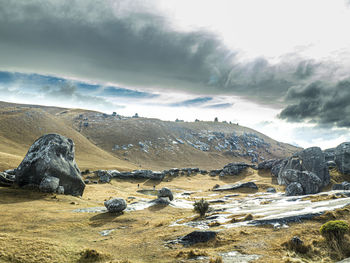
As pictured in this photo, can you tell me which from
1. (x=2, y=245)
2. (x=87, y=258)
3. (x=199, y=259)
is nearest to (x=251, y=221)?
(x=199, y=259)

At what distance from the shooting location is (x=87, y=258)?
507 inches

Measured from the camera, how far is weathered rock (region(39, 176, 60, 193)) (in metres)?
32.7

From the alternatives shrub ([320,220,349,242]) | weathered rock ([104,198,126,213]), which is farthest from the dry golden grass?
shrub ([320,220,349,242])

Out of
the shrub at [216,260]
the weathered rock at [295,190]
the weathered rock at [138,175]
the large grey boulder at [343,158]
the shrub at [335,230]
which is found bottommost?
the weathered rock at [138,175]

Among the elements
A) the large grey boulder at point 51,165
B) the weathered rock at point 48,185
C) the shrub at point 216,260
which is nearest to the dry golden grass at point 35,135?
the large grey boulder at point 51,165

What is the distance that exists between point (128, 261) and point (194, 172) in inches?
3754

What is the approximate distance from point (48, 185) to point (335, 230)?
3596 cm

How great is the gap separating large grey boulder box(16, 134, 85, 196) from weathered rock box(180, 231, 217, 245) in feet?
90.5

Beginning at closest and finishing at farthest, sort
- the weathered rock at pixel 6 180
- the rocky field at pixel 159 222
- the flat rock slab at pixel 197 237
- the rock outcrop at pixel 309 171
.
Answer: the rocky field at pixel 159 222, the flat rock slab at pixel 197 237, the weathered rock at pixel 6 180, the rock outcrop at pixel 309 171

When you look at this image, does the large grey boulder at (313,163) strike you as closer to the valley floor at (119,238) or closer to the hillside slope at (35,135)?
the valley floor at (119,238)

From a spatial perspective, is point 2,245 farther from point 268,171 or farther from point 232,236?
point 268,171

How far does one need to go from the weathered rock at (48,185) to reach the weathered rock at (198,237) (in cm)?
2610

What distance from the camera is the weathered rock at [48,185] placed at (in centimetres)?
3272

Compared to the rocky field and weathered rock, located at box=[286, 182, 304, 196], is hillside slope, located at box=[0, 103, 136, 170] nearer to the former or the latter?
the rocky field
